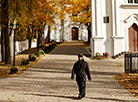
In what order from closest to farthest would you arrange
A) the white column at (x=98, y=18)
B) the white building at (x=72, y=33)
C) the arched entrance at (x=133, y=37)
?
1. the white column at (x=98, y=18)
2. the arched entrance at (x=133, y=37)
3. the white building at (x=72, y=33)

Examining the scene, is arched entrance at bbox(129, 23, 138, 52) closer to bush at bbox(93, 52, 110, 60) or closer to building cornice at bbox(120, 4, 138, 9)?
building cornice at bbox(120, 4, 138, 9)

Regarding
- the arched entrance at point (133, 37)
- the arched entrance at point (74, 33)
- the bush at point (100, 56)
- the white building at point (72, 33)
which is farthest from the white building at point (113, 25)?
the arched entrance at point (74, 33)

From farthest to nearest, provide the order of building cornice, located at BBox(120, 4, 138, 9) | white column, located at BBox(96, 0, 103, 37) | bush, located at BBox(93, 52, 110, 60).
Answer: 1. building cornice, located at BBox(120, 4, 138, 9)
2. white column, located at BBox(96, 0, 103, 37)
3. bush, located at BBox(93, 52, 110, 60)

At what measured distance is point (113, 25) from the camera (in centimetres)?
2270

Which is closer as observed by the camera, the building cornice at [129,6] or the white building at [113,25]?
the white building at [113,25]

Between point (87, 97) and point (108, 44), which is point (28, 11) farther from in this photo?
point (87, 97)

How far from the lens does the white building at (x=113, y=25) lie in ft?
74.3

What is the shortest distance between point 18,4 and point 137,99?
14.0 meters

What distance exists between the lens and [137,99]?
25.6 feet

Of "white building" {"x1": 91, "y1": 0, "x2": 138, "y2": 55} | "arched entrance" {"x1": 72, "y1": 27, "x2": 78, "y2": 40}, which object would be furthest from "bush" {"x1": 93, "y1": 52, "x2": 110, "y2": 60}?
"arched entrance" {"x1": 72, "y1": 27, "x2": 78, "y2": 40}

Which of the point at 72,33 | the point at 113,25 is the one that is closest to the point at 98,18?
the point at 113,25

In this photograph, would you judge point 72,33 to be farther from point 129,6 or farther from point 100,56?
point 100,56

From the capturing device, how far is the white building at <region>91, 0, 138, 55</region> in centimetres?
2266

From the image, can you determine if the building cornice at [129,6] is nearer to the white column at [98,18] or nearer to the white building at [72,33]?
the white column at [98,18]
